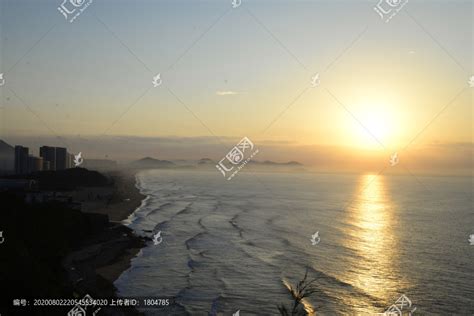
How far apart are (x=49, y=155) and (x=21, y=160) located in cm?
2178

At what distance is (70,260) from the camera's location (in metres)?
31.2

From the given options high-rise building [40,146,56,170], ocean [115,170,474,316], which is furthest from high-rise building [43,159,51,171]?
ocean [115,170,474,316]

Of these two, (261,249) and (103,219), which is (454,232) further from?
(103,219)

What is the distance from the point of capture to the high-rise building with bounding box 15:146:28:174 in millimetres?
125438

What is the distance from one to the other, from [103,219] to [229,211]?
2764cm

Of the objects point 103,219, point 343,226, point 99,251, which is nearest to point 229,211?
point 343,226

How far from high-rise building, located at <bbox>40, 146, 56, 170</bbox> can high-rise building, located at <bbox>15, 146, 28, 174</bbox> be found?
53.8 ft
